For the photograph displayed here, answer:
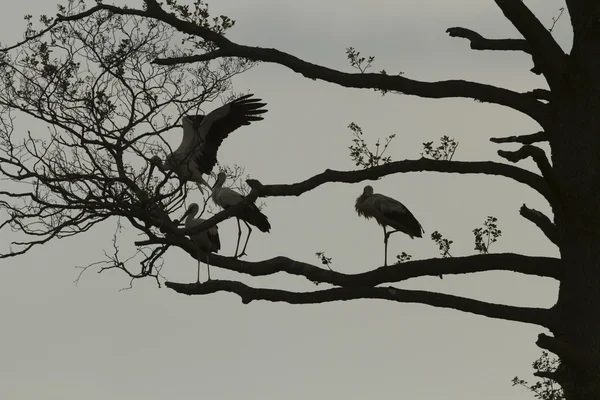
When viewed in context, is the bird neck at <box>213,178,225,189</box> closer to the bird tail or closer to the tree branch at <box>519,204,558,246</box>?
the bird tail

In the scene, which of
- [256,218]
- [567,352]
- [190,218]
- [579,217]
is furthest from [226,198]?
[567,352]

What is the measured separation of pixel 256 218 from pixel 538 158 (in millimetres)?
6575

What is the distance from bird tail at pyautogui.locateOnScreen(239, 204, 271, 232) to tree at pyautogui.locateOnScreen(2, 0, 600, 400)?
408 centimetres

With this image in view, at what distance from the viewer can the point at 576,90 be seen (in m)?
9.02

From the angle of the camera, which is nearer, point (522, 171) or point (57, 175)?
point (522, 171)

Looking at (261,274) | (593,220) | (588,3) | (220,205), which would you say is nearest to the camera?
(593,220)

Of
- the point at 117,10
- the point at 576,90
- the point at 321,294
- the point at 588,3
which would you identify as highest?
the point at 117,10

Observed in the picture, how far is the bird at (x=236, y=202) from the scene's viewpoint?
13.9m

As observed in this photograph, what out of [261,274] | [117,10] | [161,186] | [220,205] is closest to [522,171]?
[261,274]

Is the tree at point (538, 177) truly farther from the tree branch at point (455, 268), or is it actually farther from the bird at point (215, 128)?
the bird at point (215, 128)

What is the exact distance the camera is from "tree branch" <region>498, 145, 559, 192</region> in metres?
7.77

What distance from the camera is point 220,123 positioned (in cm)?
1485

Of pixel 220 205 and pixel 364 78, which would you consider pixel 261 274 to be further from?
pixel 220 205

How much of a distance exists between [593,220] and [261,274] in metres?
2.97
